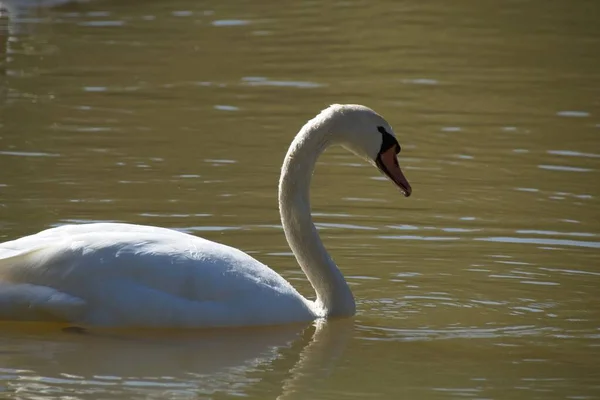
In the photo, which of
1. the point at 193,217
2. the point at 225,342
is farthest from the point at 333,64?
the point at 225,342

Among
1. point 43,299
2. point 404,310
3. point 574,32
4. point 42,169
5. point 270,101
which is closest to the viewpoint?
point 43,299

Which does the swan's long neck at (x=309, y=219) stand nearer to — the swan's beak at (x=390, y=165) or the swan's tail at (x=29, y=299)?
the swan's beak at (x=390, y=165)

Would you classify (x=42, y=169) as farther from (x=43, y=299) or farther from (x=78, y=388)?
(x=78, y=388)

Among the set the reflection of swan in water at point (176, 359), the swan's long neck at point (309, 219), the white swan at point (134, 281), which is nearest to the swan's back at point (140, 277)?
the white swan at point (134, 281)

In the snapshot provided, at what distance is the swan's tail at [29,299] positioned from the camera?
8.05 metres

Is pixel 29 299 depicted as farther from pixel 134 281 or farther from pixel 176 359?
pixel 176 359

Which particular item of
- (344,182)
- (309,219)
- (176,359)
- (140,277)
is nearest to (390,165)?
(309,219)

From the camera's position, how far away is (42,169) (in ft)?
41.2

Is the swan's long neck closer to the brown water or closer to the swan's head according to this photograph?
the swan's head

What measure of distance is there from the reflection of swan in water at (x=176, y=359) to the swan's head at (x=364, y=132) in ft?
3.26

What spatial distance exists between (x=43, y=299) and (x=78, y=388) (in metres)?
0.89

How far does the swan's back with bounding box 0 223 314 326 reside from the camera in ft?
26.3

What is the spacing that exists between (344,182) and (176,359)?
15.7ft

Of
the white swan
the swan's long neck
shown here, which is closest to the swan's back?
the white swan
